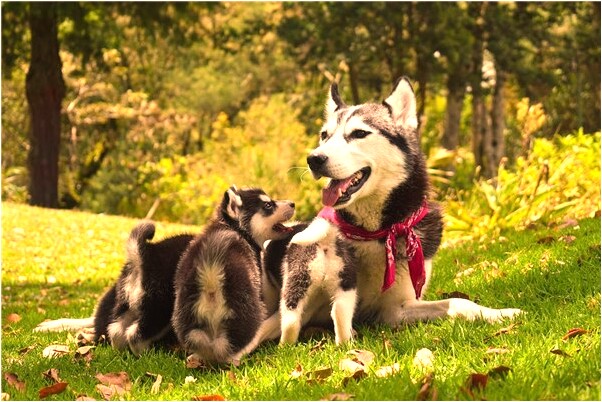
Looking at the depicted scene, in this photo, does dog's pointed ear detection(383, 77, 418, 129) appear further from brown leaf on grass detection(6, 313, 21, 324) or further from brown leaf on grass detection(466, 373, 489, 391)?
brown leaf on grass detection(6, 313, 21, 324)

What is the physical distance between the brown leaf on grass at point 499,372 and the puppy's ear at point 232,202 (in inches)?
88.0

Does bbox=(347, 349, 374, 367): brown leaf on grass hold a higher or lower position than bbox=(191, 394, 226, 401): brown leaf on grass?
higher

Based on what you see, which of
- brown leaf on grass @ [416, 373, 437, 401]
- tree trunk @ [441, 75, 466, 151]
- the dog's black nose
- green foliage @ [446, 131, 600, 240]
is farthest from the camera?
tree trunk @ [441, 75, 466, 151]

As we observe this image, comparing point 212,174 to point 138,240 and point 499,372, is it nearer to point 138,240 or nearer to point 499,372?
point 138,240

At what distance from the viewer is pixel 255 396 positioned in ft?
13.6

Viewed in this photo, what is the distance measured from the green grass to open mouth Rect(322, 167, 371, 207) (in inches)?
34.5

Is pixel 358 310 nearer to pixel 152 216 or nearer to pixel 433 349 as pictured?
pixel 433 349

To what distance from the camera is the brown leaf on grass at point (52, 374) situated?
501cm

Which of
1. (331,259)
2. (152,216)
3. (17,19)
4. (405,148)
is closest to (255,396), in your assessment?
(331,259)

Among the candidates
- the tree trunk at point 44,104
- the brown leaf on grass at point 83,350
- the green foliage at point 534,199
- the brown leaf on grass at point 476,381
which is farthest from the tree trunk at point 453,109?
the brown leaf on grass at point 476,381

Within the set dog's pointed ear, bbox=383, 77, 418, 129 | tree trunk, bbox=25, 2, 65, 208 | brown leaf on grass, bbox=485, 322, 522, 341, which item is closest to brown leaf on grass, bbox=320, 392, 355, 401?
brown leaf on grass, bbox=485, 322, 522, 341

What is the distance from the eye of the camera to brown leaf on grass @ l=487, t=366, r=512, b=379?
3873 mm

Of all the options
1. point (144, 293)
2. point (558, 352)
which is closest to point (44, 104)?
point (144, 293)

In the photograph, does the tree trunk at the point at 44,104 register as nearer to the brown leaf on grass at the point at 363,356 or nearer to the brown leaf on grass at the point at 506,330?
the brown leaf on grass at the point at 363,356
